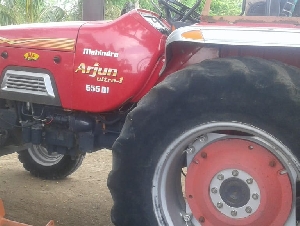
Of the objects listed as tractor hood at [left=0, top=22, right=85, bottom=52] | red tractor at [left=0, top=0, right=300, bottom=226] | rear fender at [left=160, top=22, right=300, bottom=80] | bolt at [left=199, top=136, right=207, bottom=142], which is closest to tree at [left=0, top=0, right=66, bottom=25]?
tractor hood at [left=0, top=22, right=85, bottom=52]

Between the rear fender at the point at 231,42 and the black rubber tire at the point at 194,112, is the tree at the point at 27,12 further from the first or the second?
the black rubber tire at the point at 194,112

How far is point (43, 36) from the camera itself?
3.79 m

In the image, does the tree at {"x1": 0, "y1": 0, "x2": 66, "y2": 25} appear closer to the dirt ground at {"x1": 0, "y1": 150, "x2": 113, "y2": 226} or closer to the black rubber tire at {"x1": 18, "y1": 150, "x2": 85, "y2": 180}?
the dirt ground at {"x1": 0, "y1": 150, "x2": 113, "y2": 226}

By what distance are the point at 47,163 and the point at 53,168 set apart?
4.1 inches

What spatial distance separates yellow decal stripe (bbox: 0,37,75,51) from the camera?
3.65m

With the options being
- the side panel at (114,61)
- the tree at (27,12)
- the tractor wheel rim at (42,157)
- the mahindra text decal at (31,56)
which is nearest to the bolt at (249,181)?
the side panel at (114,61)

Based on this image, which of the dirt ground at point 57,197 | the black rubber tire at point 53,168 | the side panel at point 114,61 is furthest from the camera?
the black rubber tire at point 53,168

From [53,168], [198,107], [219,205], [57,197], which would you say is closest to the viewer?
[198,107]

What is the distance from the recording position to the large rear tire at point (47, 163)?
5.52 metres

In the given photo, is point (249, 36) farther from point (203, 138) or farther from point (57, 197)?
point (57, 197)

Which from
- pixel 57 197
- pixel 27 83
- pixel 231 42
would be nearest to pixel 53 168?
pixel 57 197

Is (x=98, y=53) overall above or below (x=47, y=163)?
above

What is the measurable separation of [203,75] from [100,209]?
8.21 feet

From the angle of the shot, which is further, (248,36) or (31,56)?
(31,56)
